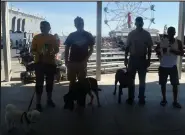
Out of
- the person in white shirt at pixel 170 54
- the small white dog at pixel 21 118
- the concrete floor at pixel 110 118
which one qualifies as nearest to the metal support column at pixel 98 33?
the concrete floor at pixel 110 118

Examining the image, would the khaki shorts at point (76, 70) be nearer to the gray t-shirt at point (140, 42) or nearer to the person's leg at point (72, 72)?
the person's leg at point (72, 72)

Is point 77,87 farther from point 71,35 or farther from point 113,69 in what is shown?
point 113,69

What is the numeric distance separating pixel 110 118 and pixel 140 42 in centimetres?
133

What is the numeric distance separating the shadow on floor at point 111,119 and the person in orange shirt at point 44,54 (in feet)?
1.49

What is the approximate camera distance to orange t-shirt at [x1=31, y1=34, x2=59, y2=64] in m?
4.27

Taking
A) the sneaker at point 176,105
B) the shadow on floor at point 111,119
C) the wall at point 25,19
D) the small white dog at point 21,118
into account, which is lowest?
the shadow on floor at point 111,119

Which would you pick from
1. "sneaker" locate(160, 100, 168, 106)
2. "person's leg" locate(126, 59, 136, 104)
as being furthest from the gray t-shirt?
"sneaker" locate(160, 100, 168, 106)

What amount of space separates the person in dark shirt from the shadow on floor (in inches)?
22.3

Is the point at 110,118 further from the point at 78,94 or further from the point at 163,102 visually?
the point at 163,102

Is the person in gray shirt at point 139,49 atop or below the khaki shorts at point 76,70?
atop

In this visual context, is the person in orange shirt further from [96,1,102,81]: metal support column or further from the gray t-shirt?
[96,1,102,81]: metal support column

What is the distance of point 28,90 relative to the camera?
5902 millimetres

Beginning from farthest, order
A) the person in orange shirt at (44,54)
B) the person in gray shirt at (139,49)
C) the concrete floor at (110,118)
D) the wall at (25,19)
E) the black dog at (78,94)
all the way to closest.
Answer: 1. the wall at (25,19)
2. the person in gray shirt at (139,49)
3. the person in orange shirt at (44,54)
4. the black dog at (78,94)
5. the concrete floor at (110,118)

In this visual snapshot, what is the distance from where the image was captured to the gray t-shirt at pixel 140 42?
459cm
